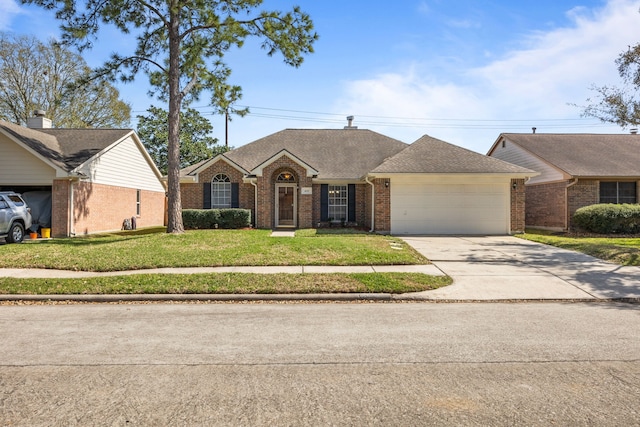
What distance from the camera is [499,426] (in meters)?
3.02

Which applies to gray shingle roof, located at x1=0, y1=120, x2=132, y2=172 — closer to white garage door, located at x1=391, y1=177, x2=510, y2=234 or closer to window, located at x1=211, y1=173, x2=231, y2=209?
window, located at x1=211, y1=173, x2=231, y2=209

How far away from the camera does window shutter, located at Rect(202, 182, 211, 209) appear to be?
70.6ft

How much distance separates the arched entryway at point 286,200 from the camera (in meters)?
21.8

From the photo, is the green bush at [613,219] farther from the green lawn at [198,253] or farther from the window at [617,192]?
the green lawn at [198,253]

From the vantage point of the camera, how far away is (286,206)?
2227 centimetres

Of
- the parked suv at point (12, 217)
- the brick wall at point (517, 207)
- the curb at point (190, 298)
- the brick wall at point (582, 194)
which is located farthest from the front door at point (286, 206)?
the curb at point (190, 298)

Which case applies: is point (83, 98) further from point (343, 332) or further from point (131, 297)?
point (343, 332)

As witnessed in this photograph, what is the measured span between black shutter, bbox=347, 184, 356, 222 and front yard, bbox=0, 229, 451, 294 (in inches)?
268

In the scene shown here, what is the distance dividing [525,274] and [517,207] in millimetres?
9977

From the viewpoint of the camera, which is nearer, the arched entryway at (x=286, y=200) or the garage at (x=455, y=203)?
the garage at (x=455, y=203)

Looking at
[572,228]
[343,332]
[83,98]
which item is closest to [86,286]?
[343,332]

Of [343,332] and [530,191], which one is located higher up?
[530,191]

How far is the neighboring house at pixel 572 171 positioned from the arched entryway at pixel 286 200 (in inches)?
513

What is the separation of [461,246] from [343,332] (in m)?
9.68
